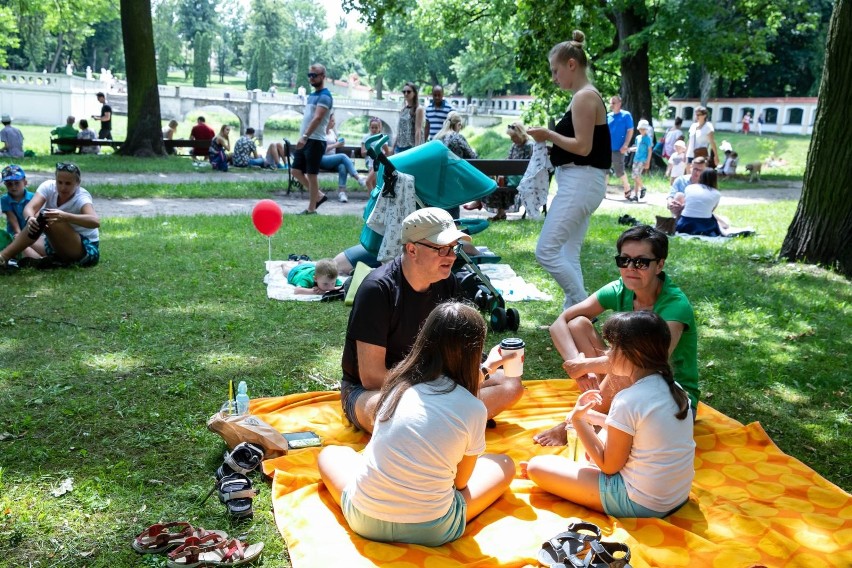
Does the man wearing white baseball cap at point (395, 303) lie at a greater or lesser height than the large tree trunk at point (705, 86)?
lesser

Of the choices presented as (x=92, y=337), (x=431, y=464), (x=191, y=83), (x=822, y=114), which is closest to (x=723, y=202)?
(x=822, y=114)

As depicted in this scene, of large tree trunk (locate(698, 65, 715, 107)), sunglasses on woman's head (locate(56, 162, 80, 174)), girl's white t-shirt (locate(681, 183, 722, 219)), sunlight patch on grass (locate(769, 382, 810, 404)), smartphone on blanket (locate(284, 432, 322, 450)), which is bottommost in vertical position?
smartphone on blanket (locate(284, 432, 322, 450))

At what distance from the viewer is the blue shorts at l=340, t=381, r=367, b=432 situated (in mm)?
3822

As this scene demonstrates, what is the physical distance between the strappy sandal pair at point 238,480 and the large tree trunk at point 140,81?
16576mm

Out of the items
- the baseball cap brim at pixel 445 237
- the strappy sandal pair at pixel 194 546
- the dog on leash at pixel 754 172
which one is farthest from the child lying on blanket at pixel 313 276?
the dog on leash at pixel 754 172

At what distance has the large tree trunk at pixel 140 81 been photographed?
17.9 metres

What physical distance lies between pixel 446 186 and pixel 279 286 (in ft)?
6.28

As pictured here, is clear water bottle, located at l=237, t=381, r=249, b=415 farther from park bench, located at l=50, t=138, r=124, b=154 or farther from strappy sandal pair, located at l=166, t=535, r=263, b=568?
park bench, located at l=50, t=138, r=124, b=154

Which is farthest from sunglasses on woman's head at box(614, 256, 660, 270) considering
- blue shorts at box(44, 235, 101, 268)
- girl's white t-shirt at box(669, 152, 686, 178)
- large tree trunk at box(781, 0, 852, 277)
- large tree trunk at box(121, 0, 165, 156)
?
large tree trunk at box(121, 0, 165, 156)

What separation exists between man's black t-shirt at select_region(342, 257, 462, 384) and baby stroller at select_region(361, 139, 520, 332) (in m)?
2.04

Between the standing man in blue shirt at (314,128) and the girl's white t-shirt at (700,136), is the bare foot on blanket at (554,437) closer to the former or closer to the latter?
the standing man in blue shirt at (314,128)

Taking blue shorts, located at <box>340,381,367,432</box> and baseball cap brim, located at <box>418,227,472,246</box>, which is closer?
baseball cap brim, located at <box>418,227,472,246</box>

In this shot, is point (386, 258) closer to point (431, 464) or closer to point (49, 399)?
point (49, 399)

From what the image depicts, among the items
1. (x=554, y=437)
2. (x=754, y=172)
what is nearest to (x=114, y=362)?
(x=554, y=437)
